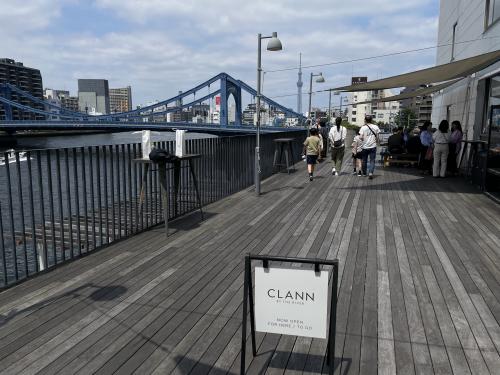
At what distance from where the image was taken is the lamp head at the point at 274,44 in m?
8.87

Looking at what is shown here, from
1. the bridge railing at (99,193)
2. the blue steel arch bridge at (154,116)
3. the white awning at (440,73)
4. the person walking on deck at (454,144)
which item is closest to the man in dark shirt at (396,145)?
the person walking on deck at (454,144)

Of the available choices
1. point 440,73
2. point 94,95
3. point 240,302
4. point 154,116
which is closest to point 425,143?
point 440,73

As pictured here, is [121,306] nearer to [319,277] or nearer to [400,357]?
[319,277]

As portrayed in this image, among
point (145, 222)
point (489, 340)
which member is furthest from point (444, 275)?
point (145, 222)

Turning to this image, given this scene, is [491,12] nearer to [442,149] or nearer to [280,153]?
[442,149]

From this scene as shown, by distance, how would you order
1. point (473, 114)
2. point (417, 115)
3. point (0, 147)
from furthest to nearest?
1. point (417, 115)
2. point (0, 147)
3. point (473, 114)

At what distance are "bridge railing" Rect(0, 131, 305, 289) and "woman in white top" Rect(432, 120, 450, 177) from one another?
192 inches

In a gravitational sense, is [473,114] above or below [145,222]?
above

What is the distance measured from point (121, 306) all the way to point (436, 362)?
97.7 inches

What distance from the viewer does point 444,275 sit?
13.6ft

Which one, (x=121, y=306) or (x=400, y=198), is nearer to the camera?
(x=121, y=306)

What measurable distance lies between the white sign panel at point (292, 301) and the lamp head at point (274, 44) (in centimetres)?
747

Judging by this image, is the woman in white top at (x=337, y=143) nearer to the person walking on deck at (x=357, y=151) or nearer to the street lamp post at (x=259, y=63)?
the person walking on deck at (x=357, y=151)

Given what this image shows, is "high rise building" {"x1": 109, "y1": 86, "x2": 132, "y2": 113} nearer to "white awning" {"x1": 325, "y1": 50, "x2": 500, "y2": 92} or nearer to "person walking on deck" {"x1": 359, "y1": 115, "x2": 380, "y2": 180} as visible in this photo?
"person walking on deck" {"x1": 359, "y1": 115, "x2": 380, "y2": 180}
